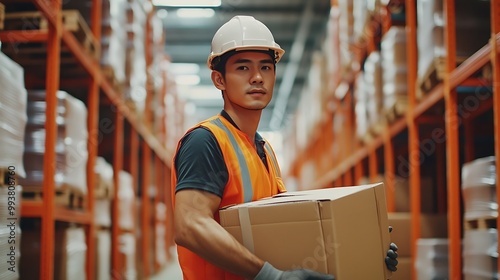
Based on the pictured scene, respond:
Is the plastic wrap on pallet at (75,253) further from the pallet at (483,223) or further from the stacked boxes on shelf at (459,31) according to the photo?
the stacked boxes on shelf at (459,31)

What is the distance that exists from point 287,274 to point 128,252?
6317 mm

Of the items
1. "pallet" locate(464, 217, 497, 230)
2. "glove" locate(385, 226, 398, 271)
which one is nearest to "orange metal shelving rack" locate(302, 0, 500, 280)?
"pallet" locate(464, 217, 497, 230)

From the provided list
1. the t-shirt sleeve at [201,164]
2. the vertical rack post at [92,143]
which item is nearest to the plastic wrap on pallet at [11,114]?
the vertical rack post at [92,143]

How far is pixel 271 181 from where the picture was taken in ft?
9.99

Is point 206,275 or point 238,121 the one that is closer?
point 206,275

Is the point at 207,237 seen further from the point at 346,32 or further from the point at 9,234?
the point at 346,32

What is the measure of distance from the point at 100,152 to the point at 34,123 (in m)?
3.72

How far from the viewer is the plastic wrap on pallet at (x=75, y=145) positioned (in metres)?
5.36

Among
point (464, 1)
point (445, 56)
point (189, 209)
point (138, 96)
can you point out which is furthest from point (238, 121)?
point (138, 96)

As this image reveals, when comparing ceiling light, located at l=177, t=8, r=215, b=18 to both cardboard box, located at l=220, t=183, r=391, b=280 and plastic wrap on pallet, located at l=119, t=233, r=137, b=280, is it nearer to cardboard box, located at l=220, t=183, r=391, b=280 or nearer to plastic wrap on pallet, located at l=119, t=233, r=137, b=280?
plastic wrap on pallet, located at l=119, t=233, r=137, b=280

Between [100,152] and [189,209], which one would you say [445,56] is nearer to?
[189,209]

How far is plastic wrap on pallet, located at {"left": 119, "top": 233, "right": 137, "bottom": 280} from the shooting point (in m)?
8.27

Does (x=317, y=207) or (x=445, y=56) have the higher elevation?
(x=445, y=56)

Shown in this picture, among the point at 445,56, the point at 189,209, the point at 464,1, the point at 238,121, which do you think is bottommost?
the point at 189,209
